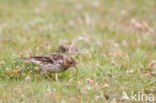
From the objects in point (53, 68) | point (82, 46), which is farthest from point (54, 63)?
point (82, 46)

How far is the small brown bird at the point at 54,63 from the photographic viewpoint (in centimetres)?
698

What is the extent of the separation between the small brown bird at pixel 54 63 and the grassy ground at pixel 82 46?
0.68ft

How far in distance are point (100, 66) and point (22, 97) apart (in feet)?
8.73

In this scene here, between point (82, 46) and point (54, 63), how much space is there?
3131 mm

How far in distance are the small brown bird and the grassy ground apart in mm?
207

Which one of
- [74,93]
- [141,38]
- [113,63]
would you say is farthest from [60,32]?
[74,93]

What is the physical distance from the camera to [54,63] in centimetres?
707

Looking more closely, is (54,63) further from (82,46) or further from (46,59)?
(82,46)

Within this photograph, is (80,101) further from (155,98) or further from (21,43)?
(21,43)

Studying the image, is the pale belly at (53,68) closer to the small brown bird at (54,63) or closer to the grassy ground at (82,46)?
the small brown bird at (54,63)

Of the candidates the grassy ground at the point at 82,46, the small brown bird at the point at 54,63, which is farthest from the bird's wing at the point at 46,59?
the grassy ground at the point at 82,46

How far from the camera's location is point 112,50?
9539 millimetres

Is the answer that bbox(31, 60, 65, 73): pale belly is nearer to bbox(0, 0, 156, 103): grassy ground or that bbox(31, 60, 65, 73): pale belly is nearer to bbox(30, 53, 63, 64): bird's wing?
bbox(30, 53, 63, 64): bird's wing

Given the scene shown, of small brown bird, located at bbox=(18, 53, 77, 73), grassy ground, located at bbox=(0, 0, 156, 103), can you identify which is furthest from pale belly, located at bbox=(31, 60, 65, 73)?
grassy ground, located at bbox=(0, 0, 156, 103)
